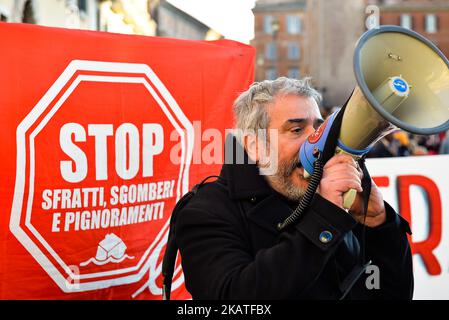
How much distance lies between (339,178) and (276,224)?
0.30 m

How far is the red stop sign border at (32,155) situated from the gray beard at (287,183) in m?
0.68

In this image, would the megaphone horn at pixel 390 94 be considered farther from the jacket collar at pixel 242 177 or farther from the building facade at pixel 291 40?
the building facade at pixel 291 40

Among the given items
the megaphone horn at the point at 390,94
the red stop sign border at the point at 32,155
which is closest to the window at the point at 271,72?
the red stop sign border at the point at 32,155

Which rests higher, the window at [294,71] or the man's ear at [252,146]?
the window at [294,71]

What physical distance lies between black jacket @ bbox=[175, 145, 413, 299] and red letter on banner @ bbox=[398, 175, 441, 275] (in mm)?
1238

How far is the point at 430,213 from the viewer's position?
3119 millimetres

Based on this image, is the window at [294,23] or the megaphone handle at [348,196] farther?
the window at [294,23]

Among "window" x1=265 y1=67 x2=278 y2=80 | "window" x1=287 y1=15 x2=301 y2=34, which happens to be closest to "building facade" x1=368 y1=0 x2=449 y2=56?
"window" x1=287 y1=15 x2=301 y2=34

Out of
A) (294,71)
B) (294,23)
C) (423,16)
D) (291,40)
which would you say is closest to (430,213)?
(423,16)

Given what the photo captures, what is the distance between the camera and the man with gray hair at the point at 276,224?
4.98 ft
